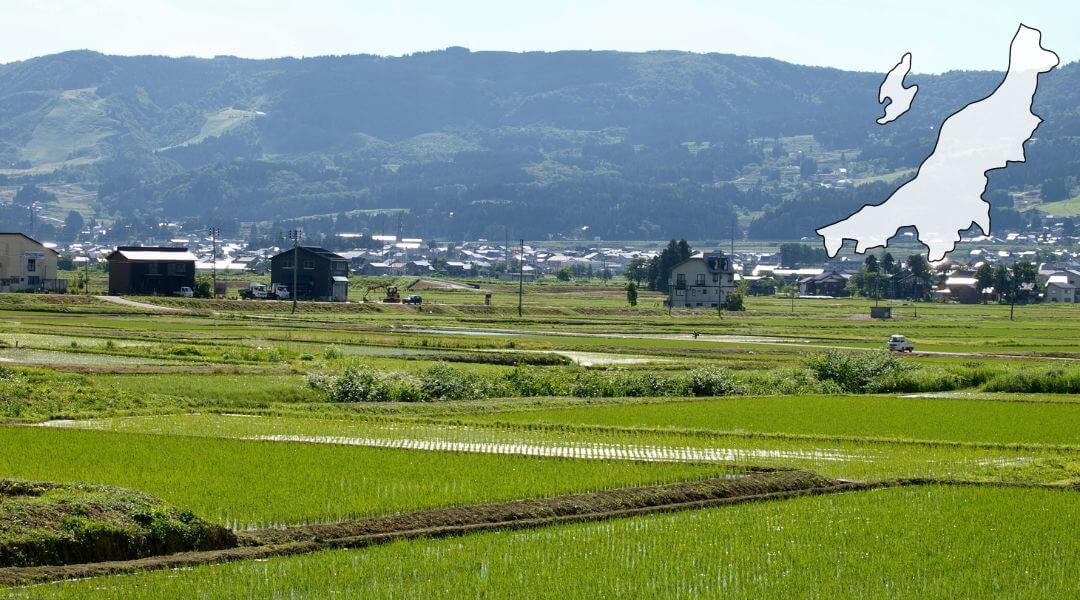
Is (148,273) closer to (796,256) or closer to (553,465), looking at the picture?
(553,465)

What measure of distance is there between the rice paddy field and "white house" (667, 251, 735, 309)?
4276 centimetres

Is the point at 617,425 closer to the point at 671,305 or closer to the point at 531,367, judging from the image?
the point at 531,367

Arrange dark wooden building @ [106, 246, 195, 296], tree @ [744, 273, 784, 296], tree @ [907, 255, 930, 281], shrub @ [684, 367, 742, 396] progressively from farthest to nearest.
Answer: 1. tree @ [744, 273, 784, 296]
2. tree @ [907, 255, 930, 281]
3. dark wooden building @ [106, 246, 195, 296]
4. shrub @ [684, 367, 742, 396]

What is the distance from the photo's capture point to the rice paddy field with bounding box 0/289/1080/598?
1086 centimetres

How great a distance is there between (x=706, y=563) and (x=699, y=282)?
7292cm

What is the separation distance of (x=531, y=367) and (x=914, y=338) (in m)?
24.4

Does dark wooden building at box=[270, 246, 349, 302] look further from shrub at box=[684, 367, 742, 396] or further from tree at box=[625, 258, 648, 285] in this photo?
shrub at box=[684, 367, 742, 396]

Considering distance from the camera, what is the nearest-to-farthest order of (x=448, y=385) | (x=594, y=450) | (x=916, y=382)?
(x=594, y=450) < (x=448, y=385) < (x=916, y=382)

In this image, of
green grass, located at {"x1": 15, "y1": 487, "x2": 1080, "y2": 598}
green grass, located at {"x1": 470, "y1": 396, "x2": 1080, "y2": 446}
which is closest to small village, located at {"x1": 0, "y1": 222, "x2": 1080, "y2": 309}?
green grass, located at {"x1": 470, "y1": 396, "x2": 1080, "y2": 446}

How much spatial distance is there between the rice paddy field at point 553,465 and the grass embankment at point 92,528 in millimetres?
229

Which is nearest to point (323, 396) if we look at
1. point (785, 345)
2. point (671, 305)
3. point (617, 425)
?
point (617, 425)

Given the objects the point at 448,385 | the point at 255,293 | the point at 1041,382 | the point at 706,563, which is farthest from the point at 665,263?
the point at 706,563

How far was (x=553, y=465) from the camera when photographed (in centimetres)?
1672

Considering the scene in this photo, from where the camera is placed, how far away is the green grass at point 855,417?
21.9m
